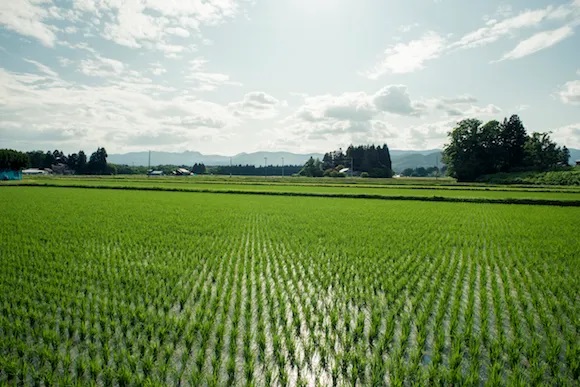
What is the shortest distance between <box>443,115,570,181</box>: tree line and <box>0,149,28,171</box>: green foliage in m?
71.5

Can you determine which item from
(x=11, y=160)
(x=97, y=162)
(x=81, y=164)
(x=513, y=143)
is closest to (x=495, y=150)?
(x=513, y=143)

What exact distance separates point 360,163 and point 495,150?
4708 centimetres

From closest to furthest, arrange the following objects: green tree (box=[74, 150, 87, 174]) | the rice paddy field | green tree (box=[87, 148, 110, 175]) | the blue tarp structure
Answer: the rice paddy field, the blue tarp structure, green tree (box=[87, 148, 110, 175]), green tree (box=[74, 150, 87, 174])

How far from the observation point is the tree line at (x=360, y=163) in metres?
92.1

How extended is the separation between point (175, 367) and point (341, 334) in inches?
83.3

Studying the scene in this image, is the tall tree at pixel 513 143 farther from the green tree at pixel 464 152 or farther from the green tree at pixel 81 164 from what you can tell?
the green tree at pixel 81 164

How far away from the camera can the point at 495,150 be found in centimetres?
6281

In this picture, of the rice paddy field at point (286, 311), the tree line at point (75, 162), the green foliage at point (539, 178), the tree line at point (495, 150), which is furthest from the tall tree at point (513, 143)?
the tree line at point (75, 162)

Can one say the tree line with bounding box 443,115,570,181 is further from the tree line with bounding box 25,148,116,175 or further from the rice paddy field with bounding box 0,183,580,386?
Answer: the tree line with bounding box 25,148,116,175

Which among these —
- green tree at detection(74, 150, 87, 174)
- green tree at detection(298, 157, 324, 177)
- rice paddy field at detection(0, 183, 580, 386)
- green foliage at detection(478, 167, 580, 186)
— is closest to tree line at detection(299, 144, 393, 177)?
green tree at detection(298, 157, 324, 177)

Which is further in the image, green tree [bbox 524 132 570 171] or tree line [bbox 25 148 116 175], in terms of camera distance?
tree line [bbox 25 148 116 175]

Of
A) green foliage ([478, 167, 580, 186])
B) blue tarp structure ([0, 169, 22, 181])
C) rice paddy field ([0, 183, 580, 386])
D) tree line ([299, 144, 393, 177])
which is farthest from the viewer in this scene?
tree line ([299, 144, 393, 177])

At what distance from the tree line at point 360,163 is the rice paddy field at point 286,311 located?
76.8 m

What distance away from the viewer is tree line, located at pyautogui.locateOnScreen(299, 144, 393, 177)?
9214 cm
